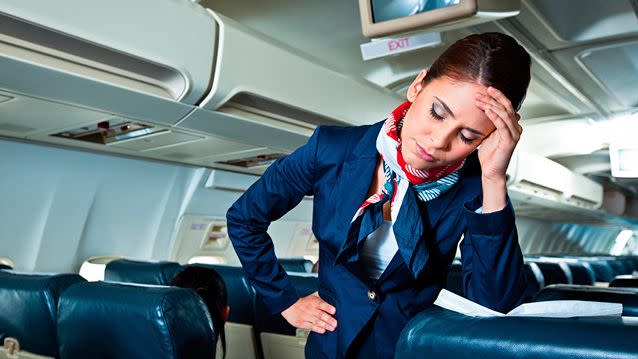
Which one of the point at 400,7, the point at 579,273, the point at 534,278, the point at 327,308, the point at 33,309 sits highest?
the point at 400,7

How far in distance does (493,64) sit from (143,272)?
10.2ft

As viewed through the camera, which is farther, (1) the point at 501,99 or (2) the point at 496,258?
(2) the point at 496,258

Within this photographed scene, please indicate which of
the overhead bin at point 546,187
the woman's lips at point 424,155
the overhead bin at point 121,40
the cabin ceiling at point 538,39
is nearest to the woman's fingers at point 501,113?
the woman's lips at point 424,155

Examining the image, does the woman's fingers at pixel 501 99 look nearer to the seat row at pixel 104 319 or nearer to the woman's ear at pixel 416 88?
the woman's ear at pixel 416 88

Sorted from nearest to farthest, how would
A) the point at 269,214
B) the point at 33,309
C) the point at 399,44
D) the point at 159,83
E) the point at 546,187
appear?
the point at 269,214 → the point at 33,309 → the point at 159,83 → the point at 399,44 → the point at 546,187

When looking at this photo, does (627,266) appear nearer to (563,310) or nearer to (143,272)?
(143,272)

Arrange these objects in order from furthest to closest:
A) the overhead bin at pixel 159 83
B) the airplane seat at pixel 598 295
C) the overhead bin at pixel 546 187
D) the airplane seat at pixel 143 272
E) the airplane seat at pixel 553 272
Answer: the overhead bin at pixel 546 187, the airplane seat at pixel 553 272, the airplane seat at pixel 143 272, the overhead bin at pixel 159 83, the airplane seat at pixel 598 295

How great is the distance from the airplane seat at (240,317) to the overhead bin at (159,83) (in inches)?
42.5

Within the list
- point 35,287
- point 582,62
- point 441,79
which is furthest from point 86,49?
point 582,62

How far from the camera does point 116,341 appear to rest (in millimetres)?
1786

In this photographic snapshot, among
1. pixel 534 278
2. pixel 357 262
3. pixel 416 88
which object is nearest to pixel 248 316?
pixel 357 262

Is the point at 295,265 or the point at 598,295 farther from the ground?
the point at 598,295

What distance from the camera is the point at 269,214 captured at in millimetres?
1759

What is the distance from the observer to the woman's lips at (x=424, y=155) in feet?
4.54
